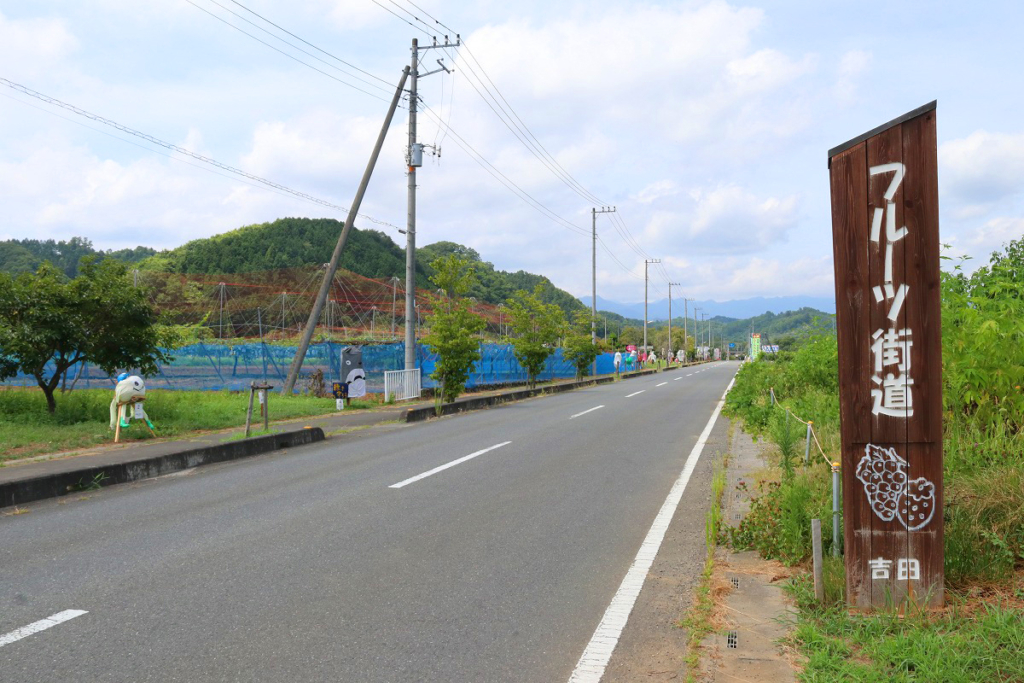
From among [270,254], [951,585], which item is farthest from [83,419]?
[270,254]

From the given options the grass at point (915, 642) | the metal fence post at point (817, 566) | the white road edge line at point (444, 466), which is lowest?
the white road edge line at point (444, 466)

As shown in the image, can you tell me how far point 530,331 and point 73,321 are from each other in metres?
20.6

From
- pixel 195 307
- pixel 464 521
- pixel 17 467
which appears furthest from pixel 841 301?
pixel 195 307

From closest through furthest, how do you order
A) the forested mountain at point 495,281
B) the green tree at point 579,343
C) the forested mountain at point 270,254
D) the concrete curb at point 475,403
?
the concrete curb at point 475,403
the green tree at point 579,343
the forested mountain at point 270,254
the forested mountain at point 495,281

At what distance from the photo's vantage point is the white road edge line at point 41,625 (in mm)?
3950

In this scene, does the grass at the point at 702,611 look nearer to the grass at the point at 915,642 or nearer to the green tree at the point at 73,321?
the grass at the point at 915,642

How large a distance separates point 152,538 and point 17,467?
4380 mm

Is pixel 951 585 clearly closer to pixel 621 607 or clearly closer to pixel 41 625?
pixel 621 607

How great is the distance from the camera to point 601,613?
14.9ft

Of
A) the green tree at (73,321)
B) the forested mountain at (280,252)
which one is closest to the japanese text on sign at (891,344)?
the green tree at (73,321)

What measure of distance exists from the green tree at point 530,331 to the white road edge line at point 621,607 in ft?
76.7

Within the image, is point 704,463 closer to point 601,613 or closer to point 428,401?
point 601,613

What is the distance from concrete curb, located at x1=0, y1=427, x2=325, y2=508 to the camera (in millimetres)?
8023

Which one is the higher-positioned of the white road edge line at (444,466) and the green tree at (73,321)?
the green tree at (73,321)
